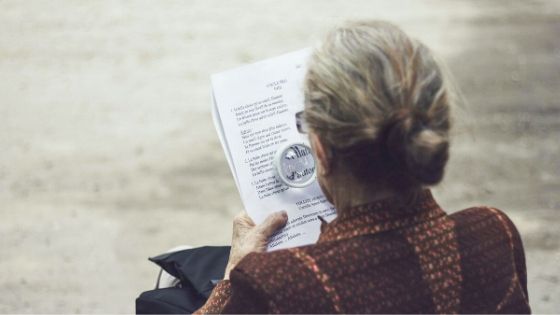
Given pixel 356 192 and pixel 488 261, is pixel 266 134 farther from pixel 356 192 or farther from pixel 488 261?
pixel 488 261

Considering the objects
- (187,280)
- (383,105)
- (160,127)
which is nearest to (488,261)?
(383,105)

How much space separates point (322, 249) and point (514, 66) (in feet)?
5.59

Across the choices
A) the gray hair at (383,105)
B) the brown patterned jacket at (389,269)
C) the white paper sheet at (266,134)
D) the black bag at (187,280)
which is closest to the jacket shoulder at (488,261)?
the brown patterned jacket at (389,269)

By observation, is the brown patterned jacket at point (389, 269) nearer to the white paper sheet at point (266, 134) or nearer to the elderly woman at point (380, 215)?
the elderly woman at point (380, 215)

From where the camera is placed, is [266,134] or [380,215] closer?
[380,215]

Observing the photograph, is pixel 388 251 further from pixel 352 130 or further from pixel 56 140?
pixel 56 140

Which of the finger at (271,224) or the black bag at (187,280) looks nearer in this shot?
the finger at (271,224)

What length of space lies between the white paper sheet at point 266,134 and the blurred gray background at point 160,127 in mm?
811

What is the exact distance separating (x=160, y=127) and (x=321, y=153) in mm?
1291

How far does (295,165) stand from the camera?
1195mm

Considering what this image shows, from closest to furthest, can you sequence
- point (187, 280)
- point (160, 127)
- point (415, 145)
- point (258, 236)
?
point (415, 145) → point (258, 236) → point (187, 280) → point (160, 127)

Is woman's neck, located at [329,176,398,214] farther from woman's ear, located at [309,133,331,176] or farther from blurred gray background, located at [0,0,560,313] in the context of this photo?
blurred gray background, located at [0,0,560,313]

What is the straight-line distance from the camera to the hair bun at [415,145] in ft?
2.67

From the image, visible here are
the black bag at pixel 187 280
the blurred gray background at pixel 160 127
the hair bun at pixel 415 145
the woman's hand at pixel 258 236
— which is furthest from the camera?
the blurred gray background at pixel 160 127
